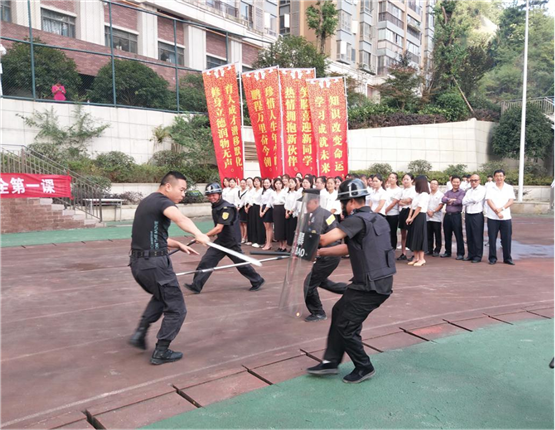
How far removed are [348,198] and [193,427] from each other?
1.92 m

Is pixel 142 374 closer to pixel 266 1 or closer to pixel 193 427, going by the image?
pixel 193 427

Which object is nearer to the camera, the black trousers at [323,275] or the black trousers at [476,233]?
the black trousers at [323,275]

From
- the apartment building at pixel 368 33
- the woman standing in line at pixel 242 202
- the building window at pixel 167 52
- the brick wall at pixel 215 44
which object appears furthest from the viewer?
the apartment building at pixel 368 33

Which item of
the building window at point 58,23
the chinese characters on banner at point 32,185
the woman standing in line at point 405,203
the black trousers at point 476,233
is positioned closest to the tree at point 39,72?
the building window at point 58,23

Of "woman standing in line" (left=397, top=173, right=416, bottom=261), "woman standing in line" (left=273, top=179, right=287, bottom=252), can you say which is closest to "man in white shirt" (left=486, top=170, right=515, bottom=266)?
"woman standing in line" (left=397, top=173, right=416, bottom=261)

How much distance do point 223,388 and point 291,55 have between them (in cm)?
2315

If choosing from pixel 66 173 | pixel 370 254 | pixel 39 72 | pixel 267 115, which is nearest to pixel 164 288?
pixel 370 254

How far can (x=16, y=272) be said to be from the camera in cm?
764

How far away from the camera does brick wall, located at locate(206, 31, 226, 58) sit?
26.9 m

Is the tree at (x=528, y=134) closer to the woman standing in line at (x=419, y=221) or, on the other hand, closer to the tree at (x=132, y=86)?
the tree at (x=132, y=86)

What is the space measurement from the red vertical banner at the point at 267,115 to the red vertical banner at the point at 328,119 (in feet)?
3.05

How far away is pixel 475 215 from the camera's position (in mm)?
8445

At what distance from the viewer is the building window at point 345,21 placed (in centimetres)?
3738

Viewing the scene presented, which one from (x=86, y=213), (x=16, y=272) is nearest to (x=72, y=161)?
(x=86, y=213)
